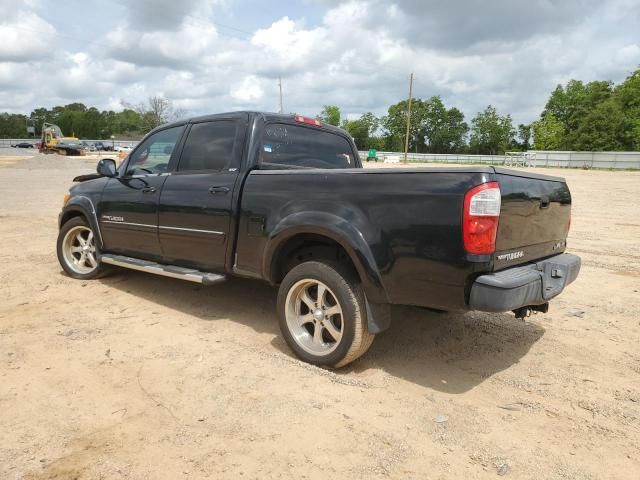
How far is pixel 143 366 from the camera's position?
353cm

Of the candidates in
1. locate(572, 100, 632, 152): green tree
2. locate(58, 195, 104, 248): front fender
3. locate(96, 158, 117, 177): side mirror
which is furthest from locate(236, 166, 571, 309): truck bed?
locate(572, 100, 632, 152): green tree

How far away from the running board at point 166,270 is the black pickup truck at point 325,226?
15mm

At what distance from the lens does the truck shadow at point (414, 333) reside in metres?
3.59

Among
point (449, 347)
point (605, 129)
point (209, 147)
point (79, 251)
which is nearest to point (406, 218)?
point (449, 347)

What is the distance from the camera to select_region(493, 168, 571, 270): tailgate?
295cm

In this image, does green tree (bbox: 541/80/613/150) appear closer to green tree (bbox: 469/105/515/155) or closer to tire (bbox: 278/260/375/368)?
green tree (bbox: 469/105/515/155)

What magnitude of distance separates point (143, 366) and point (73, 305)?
1.79 metres

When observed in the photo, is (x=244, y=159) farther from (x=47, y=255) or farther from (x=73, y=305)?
(x=47, y=255)

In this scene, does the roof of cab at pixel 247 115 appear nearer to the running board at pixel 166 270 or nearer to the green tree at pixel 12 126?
the running board at pixel 166 270

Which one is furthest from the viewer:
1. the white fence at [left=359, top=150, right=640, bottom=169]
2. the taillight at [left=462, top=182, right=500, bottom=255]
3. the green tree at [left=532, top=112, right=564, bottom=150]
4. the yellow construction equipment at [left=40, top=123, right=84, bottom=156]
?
the green tree at [left=532, top=112, right=564, bottom=150]

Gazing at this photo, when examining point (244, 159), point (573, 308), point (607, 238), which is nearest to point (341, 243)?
point (244, 159)

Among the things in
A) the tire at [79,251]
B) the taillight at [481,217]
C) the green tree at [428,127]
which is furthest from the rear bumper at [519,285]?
the green tree at [428,127]

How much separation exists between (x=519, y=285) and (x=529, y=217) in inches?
22.5

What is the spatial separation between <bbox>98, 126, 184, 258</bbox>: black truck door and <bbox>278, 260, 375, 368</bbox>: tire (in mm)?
1781
